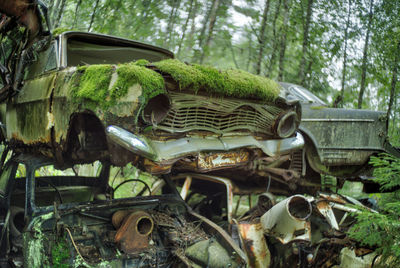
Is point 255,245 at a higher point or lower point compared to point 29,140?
lower

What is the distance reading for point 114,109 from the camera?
10.4 feet

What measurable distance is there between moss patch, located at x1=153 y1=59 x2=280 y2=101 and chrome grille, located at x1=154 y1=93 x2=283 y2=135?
0.11m

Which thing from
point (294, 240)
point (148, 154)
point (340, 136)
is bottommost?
point (294, 240)

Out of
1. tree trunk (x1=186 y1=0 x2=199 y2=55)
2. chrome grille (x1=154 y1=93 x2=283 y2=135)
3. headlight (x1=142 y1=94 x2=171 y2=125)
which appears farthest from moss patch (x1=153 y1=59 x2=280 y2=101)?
tree trunk (x1=186 y1=0 x2=199 y2=55)

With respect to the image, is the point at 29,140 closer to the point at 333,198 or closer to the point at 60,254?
the point at 60,254

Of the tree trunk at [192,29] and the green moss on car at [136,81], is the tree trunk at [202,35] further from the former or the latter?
the green moss on car at [136,81]

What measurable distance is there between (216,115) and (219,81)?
0.39 m

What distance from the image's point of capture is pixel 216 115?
3807mm

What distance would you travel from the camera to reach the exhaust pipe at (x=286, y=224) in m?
3.21

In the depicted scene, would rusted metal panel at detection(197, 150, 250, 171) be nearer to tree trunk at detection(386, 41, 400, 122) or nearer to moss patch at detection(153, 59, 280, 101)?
moss patch at detection(153, 59, 280, 101)

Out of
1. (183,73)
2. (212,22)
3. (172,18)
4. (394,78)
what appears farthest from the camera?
(172,18)

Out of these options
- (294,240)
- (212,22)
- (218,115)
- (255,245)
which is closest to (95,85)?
(218,115)

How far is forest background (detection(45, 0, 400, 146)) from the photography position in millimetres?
6852

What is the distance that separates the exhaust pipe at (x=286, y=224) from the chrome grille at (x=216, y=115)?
1.05 metres
